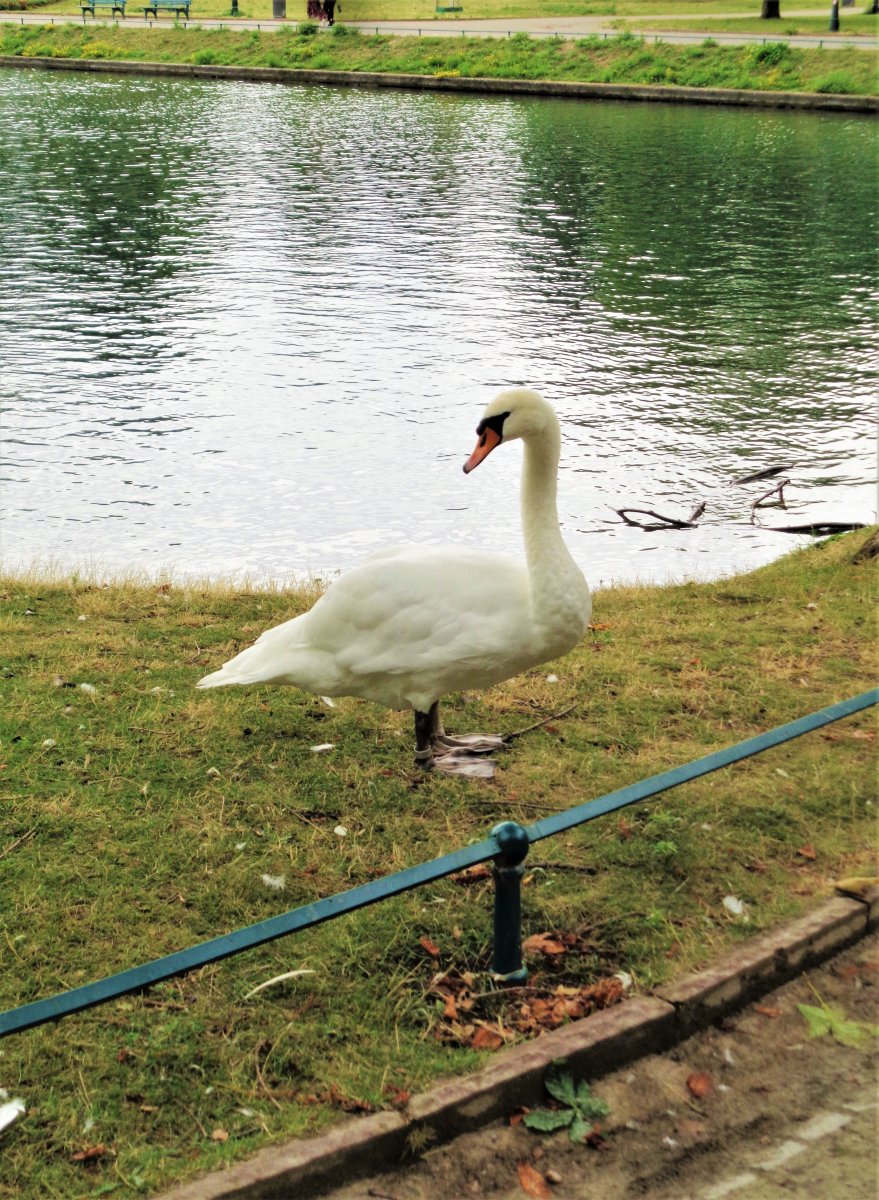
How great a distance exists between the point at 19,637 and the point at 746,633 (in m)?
4.37

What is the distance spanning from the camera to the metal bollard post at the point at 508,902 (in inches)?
149

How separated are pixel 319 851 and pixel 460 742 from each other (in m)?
1.10

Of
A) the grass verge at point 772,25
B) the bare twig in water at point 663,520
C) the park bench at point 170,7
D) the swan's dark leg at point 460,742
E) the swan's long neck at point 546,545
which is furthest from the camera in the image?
the park bench at point 170,7

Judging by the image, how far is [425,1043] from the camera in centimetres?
405

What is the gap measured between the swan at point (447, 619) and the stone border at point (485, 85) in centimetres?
3912

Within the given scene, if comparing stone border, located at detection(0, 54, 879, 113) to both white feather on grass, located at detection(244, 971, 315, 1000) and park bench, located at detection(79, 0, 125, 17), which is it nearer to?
park bench, located at detection(79, 0, 125, 17)

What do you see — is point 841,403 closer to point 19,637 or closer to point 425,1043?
point 19,637

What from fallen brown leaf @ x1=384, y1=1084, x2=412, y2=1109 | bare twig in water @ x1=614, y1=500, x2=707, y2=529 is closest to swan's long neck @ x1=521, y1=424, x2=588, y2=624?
fallen brown leaf @ x1=384, y1=1084, x2=412, y2=1109

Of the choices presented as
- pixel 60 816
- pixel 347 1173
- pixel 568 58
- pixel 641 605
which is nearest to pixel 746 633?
pixel 641 605

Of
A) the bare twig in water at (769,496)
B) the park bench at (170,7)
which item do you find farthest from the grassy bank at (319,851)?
the park bench at (170,7)

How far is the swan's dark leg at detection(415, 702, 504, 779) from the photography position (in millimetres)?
5828

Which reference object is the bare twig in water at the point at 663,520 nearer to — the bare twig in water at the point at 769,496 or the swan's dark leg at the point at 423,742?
the bare twig in water at the point at 769,496

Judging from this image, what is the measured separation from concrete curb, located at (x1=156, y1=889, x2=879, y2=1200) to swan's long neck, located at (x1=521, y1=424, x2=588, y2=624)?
5.25 ft

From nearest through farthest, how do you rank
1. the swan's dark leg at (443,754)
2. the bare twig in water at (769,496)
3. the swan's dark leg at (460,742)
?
the swan's dark leg at (443,754)
the swan's dark leg at (460,742)
the bare twig in water at (769,496)
